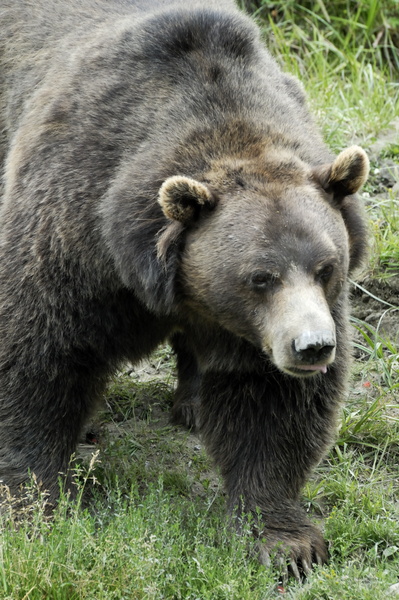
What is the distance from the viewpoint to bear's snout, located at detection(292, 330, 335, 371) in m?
5.34

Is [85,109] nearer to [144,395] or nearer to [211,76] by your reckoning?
[211,76]

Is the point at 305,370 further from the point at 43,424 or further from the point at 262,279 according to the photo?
the point at 43,424

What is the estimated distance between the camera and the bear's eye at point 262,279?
223 inches

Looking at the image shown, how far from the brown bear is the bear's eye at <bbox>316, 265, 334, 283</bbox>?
2 cm

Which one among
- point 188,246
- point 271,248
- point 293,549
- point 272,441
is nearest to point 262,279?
point 271,248

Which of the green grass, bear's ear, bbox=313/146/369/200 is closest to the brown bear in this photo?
bear's ear, bbox=313/146/369/200

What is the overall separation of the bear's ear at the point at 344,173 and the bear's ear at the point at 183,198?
2.13 ft

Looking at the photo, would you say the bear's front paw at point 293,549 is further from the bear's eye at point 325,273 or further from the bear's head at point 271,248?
the bear's eye at point 325,273

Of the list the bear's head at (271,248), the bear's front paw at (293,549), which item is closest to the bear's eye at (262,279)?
the bear's head at (271,248)

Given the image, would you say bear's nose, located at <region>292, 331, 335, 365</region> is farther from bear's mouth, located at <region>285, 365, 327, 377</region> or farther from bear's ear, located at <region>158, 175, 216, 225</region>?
bear's ear, located at <region>158, 175, 216, 225</region>

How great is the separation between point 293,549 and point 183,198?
7.38 feet

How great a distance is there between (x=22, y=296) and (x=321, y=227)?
1865mm

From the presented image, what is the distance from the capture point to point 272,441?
6621mm

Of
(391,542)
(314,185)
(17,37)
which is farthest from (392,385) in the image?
(17,37)
